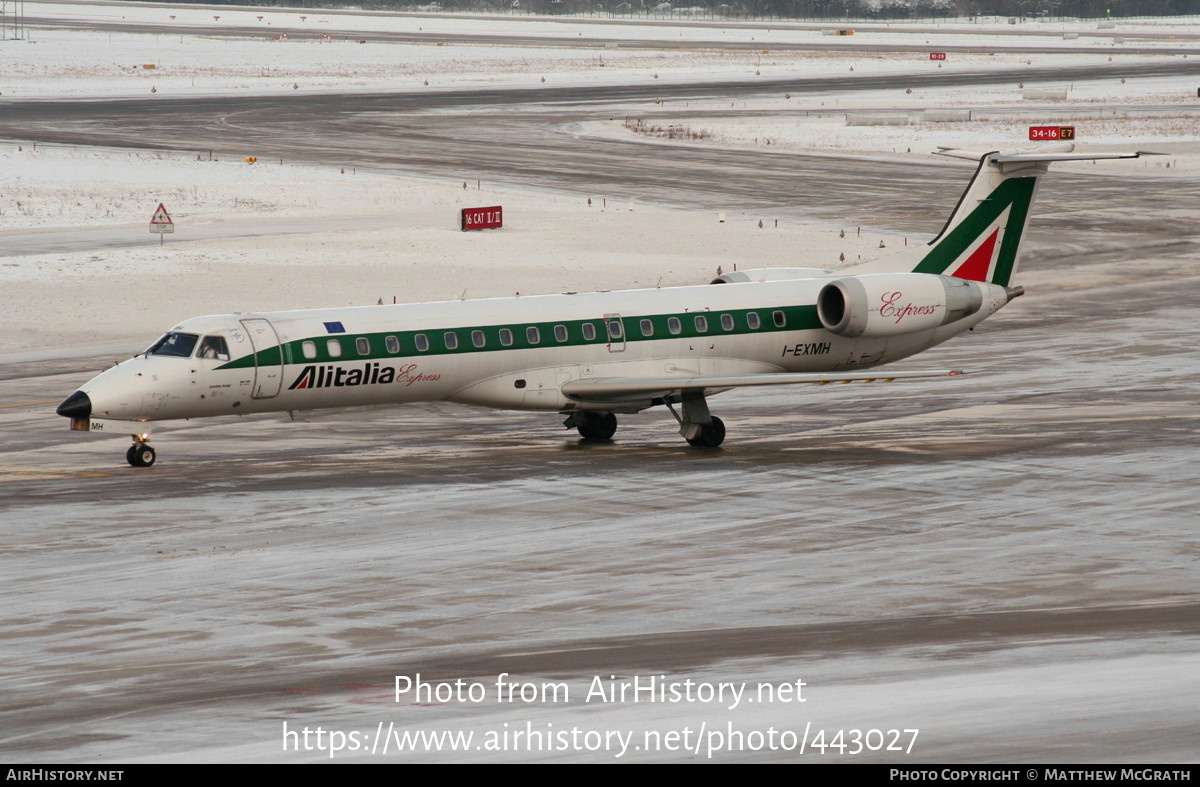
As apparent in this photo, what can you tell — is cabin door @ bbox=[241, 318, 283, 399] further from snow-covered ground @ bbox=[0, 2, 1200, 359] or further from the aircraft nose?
snow-covered ground @ bbox=[0, 2, 1200, 359]

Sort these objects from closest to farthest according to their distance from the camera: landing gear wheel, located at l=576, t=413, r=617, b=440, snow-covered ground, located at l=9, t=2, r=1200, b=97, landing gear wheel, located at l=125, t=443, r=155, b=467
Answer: landing gear wheel, located at l=125, t=443, r=155, b=467
landing gear wheel, located at l=576, t=413, r=617, b=440
snow-covered ground, located at l=9, t=2, r=1200, b=97

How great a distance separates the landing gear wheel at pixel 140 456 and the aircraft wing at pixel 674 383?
6954 millimetres

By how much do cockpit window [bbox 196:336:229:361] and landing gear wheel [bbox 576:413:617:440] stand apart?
6.88 meters

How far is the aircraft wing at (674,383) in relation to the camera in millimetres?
27125

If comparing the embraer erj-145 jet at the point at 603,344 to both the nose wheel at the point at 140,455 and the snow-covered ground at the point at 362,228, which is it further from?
the snow-covered ground at the point at 362,228

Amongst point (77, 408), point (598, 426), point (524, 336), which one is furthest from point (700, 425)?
point (77, 408)

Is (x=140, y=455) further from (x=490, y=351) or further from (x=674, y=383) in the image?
(x=674, y=383)

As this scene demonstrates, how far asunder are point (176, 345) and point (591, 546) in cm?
835

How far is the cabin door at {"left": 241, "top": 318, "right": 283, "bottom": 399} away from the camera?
2541cm

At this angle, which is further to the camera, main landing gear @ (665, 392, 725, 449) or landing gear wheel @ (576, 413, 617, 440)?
landing gear wheel @ (576, 413, 617, 440)

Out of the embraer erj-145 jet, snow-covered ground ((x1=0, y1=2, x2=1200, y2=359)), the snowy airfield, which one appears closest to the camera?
the snowy airfield

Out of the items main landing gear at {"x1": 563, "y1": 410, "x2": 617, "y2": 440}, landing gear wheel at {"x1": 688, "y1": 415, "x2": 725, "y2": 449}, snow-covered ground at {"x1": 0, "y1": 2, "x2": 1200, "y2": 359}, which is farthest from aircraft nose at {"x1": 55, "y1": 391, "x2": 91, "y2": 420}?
snow-covered ground at {"x1": 0, "y1": 2, "x2": 1200, "y2": 359}

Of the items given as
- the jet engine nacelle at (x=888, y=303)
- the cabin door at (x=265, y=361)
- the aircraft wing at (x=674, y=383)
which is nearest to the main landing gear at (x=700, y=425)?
the aircraft wing at (x=674, y=383)

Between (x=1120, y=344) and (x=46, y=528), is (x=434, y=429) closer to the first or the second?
(x=46, y=528)
